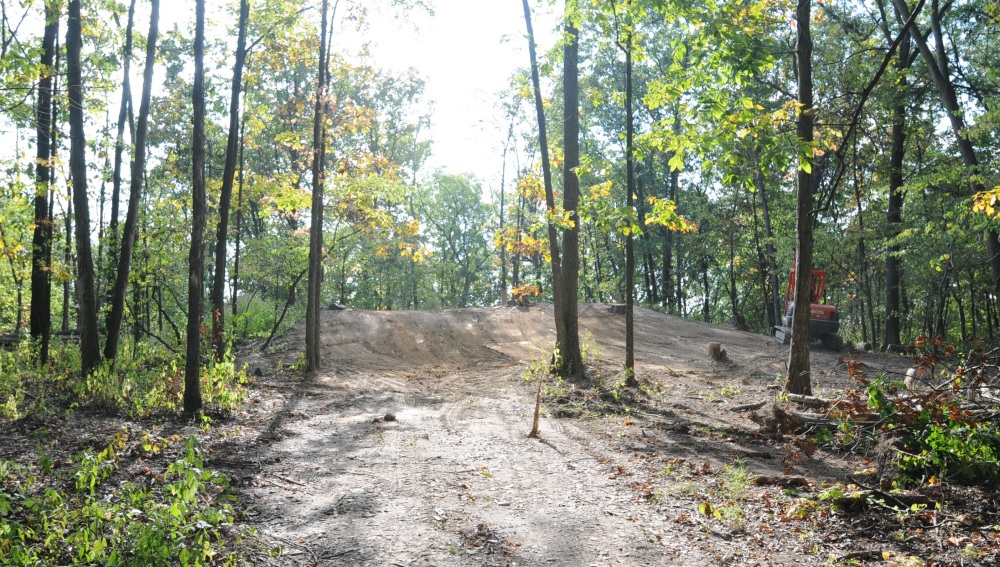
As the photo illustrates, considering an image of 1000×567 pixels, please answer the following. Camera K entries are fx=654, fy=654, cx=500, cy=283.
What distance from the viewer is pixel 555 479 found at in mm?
7359

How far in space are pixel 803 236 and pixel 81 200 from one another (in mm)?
12632

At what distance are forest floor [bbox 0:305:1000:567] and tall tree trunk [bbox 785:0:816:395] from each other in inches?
29.6

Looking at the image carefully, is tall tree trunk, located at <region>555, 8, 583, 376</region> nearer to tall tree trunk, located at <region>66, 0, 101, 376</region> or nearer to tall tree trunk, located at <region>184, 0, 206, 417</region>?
tall tree trunk, located at <region>184, 0, 206, 417</region>

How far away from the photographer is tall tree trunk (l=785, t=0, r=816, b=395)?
35.2 feet

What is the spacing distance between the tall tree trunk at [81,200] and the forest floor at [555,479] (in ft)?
9.71

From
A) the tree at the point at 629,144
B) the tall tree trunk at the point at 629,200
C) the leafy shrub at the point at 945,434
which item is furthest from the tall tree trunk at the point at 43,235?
the leafy shrub at the point at 945,434

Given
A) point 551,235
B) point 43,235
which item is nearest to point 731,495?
point 551,235

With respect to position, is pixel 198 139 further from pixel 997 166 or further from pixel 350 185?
pixel 997 166

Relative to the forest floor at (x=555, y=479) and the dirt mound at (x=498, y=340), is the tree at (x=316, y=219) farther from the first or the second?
the dirt mound at (x=498, y=340)

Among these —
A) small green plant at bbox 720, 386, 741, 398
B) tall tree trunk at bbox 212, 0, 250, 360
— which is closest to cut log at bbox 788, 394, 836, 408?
small green plant at bbox 720, 386, 741, 398

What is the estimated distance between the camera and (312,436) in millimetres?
9734

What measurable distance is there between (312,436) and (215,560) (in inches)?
204

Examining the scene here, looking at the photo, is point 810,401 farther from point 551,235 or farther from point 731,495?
point 551,235

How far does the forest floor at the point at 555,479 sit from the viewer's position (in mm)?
5152
